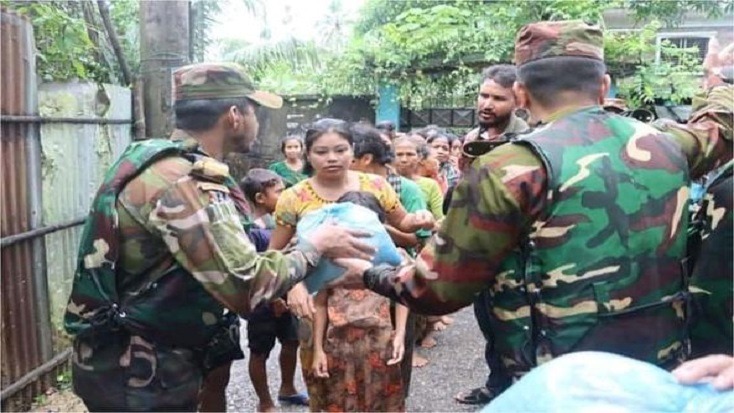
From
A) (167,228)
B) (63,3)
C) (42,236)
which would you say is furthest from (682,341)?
(63,3)

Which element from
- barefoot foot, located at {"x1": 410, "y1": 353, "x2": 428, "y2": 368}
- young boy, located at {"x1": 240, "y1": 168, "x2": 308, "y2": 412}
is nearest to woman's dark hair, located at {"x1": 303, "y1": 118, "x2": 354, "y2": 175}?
young boy, located at {"x1": 240, "y1": 168, "x2": 308, "y2": 412}

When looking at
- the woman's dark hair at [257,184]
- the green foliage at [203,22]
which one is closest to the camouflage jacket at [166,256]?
the woman's dark hair at [257,184]

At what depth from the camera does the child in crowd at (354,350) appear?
2.90 m

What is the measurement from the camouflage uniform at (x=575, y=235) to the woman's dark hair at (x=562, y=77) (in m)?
0.02

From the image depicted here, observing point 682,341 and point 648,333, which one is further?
point 682,341

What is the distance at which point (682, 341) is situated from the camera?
6.11 feet

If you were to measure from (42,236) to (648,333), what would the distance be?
342cm

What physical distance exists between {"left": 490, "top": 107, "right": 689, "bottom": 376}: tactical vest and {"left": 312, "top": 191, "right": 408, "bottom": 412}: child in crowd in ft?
3.88

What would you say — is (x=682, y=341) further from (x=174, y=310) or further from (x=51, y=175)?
(x=51, y=175)

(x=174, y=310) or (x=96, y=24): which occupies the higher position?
(x=96, y=24)

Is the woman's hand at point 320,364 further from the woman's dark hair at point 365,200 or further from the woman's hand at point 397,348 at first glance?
the woman's dark hair at point 365,200

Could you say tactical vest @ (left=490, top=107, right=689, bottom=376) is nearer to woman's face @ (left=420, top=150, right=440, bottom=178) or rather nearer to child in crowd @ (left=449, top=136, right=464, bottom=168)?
woman's face @ (left=420, top=150, right=440, bottom=178)

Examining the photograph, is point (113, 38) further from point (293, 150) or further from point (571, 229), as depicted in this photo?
point (571, 229)

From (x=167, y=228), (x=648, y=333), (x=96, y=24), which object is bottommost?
(x=648, y=333)
